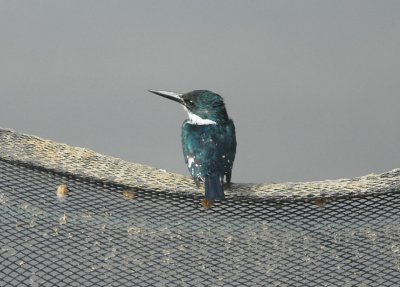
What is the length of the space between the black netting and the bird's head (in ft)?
3.76

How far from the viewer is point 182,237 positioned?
14.4 ft

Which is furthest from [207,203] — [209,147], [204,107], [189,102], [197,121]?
[189,102]

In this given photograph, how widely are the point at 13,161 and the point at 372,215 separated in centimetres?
192

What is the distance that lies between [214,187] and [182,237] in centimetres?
33

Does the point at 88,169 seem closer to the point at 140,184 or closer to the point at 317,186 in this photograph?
the point at 140,184

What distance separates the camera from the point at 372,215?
438cm

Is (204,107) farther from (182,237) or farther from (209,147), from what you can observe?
(182,237)

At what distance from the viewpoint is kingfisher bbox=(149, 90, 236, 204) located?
4488mm

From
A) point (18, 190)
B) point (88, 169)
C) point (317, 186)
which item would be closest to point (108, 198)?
point (88, 169)

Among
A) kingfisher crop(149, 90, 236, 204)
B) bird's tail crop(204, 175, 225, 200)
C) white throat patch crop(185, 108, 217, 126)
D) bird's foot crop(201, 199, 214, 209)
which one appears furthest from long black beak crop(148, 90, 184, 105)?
bird's foot crop(201, 199, 214, 209)

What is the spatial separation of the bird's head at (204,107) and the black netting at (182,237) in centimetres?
115

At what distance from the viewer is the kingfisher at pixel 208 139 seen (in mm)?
4488

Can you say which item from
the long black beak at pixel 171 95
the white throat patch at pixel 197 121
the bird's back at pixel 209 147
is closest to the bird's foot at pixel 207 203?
the bird's back at pixel 209 147

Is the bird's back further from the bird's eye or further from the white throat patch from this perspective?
the bird's eye
